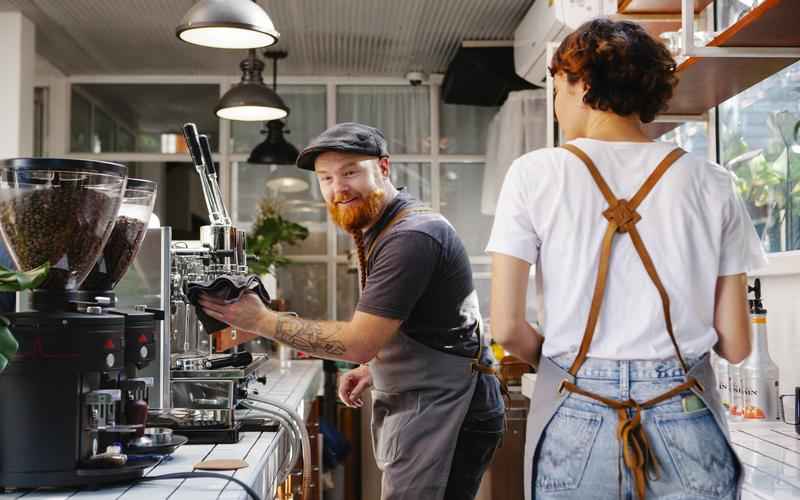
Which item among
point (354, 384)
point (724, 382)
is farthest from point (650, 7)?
point (354, 384)

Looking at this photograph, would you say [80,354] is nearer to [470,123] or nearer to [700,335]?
[700,335]

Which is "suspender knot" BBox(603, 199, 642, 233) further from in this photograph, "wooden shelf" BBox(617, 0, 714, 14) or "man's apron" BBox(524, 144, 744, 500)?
"wooden shelf" BBox(617, 0, 714, 14)

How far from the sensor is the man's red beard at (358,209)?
2.01 m

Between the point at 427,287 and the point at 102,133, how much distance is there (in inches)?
229

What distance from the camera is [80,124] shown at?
6977 millimetres

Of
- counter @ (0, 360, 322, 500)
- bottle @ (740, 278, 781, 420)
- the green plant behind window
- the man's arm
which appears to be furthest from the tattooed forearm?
the green plant behind window

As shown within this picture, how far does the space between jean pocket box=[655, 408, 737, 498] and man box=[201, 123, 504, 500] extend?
68cm

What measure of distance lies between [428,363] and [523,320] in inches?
22.7

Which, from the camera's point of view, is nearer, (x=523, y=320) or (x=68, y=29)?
(x=523, y=320)

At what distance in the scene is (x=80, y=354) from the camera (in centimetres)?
136

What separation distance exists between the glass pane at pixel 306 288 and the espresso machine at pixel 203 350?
4.86 m

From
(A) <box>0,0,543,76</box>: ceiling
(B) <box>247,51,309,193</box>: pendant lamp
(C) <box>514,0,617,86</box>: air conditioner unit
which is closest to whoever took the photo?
(C) <box>514,0,617,86</box>: air conditioner unit

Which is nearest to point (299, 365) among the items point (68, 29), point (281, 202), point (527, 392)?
point (527, 392)

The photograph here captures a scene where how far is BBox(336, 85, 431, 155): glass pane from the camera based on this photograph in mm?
7012
